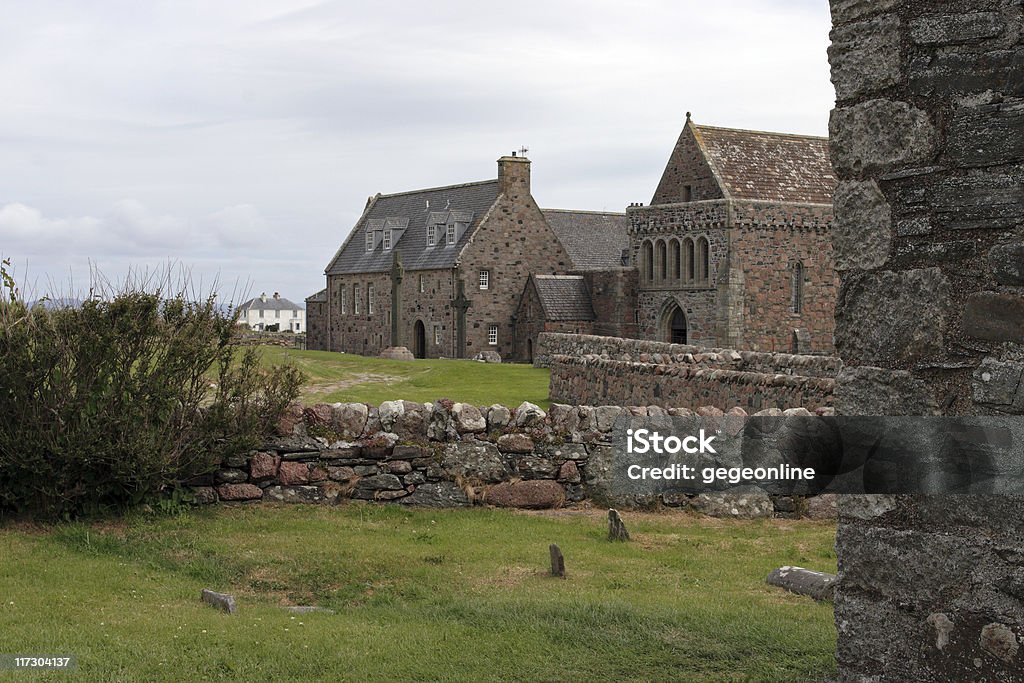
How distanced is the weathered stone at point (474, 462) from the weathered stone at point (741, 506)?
2.29 metres

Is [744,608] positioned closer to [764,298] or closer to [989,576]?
[989,576]

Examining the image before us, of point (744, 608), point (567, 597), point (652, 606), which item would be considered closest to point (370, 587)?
point (567, 597)

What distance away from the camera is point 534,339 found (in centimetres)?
4922

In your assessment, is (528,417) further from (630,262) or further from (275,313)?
(275,313)

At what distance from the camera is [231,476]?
11.2 metres

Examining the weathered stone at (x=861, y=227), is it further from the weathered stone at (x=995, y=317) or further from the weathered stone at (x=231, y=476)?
the weathered stone at (x=231, y=476)

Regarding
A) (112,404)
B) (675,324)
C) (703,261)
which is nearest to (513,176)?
(675,324)

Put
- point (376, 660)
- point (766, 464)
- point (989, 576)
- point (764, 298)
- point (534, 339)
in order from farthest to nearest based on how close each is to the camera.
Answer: point (534, 339)
point (764, 298)
point (766, 464)
point (376, 660)
point (989, 576)

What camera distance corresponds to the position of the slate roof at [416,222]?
5278 centimetres

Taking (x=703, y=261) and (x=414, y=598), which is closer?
(x=414, y=598)

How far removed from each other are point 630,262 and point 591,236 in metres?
9.15

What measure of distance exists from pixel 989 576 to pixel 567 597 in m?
4.09

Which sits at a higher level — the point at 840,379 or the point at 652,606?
the point at 840,379

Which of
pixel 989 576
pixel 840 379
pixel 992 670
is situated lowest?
pixel 992 670
